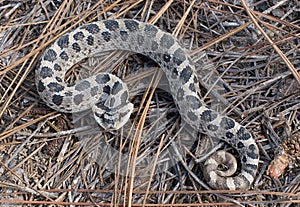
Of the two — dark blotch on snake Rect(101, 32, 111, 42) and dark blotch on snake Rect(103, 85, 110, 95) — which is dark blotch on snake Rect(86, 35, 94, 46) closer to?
dark blotch on snake Rect(101, 32, 111, 42)

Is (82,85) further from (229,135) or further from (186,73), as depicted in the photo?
(229,135)

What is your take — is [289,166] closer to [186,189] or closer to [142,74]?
[186,189]

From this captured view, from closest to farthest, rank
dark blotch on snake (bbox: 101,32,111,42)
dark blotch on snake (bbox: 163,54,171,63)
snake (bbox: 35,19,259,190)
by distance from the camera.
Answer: snake (bbox: 35,19,259,190) → dark blotch on snake (bbox: 163,54,171,63) → dark blotch on snake (bbox: 101,32,111,42)

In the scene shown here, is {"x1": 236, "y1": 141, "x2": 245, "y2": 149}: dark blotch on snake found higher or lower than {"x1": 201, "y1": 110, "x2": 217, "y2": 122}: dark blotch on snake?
lower

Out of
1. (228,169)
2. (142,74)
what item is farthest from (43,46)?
(228,169)

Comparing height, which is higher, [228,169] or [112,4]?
[112,4]

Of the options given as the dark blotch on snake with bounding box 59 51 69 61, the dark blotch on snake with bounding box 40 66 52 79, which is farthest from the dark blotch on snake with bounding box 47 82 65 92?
the dark blotch on snake with bounding box 59 51 69 61
